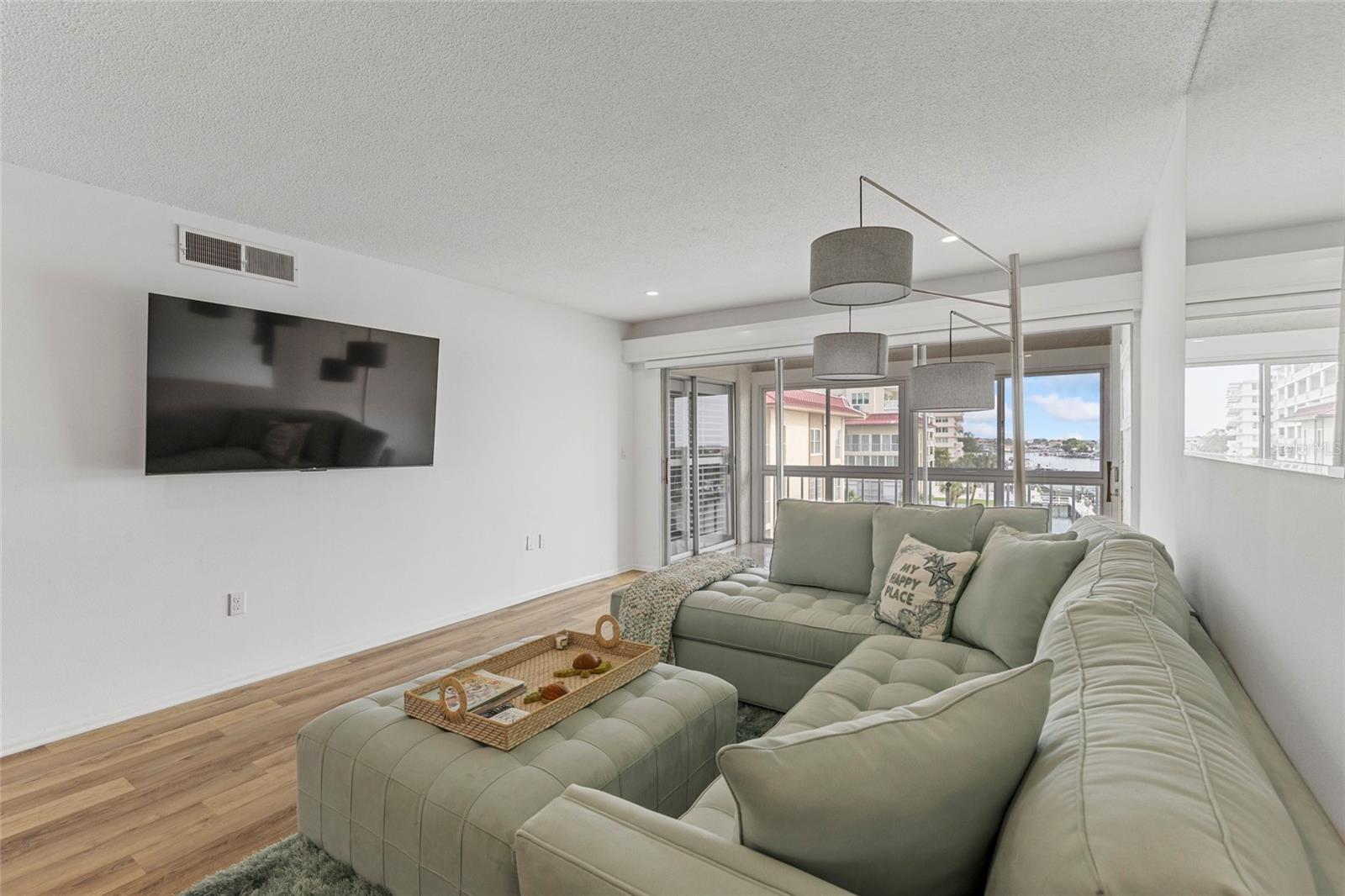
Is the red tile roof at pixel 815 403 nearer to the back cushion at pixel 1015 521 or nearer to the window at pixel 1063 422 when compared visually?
the window at pixel 1063 422

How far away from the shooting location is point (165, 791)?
235 centimetres

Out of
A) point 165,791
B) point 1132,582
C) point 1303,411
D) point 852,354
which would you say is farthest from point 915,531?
point 165,791

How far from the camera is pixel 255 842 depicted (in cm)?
202

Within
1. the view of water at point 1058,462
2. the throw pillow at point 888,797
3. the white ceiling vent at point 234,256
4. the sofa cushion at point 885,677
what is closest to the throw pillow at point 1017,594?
the sofa cushion at point 885,677

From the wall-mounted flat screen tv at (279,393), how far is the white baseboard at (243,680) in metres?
1.11

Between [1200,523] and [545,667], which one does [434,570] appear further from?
[1200,523]

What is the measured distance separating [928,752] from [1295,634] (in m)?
0.77

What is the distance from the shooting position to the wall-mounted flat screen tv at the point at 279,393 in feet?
9.86

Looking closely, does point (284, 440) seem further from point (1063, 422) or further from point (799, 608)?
point (1063, 422)

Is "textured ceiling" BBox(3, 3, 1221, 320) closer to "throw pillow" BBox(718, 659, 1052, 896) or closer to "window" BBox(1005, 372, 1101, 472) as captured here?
"window" BBox(1005, 372, 1101, 472)

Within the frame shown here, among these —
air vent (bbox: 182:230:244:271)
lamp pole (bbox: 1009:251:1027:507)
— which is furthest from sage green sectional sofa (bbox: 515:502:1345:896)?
air vent (bbox: 182:230:244:271)

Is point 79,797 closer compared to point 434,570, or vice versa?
point 79,797

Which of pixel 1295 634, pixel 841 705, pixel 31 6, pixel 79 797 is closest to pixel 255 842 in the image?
pixel 79 797

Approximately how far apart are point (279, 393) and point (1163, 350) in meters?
4.23
